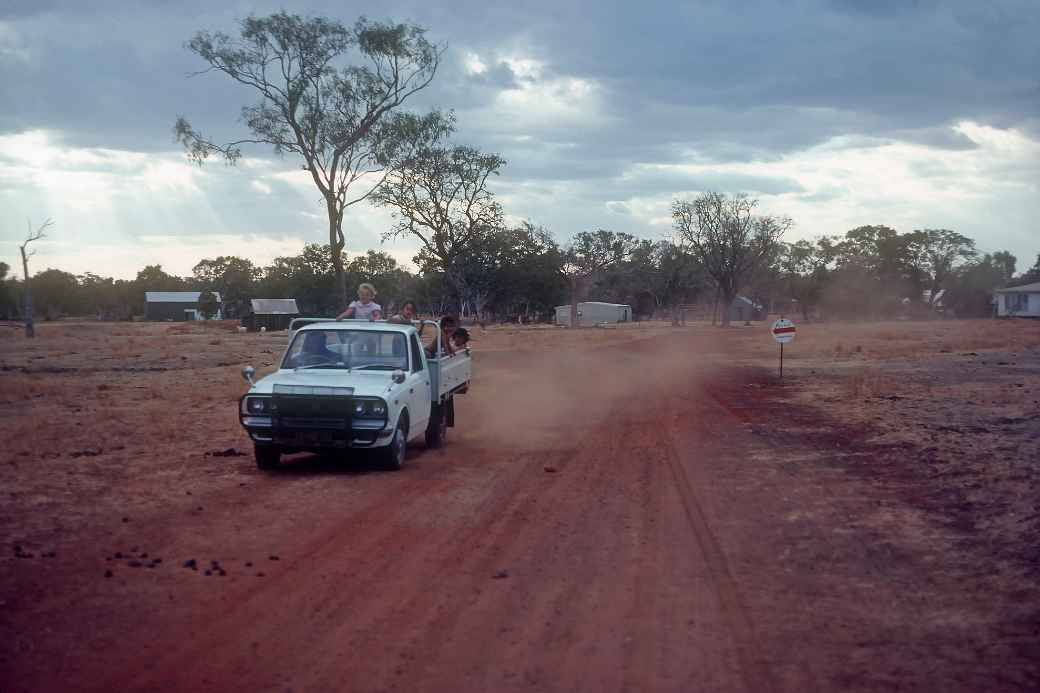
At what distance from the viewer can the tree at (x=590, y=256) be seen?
98750 millimetres

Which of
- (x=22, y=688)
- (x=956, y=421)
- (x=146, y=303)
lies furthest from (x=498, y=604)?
(x=146, y=303)

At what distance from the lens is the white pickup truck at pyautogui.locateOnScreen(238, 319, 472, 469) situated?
36.9 feet

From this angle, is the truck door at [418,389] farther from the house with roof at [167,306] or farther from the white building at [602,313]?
the house with roof at [167,306]

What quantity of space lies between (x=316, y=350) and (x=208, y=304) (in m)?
98.6

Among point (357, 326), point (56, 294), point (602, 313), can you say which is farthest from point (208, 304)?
point (357, 326)

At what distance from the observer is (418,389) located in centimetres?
1281

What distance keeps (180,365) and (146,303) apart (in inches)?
3642

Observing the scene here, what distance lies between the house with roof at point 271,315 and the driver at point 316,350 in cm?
6761

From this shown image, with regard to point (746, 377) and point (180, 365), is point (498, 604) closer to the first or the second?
point (746, 377)

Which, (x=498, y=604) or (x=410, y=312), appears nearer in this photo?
(x=498, y=604)

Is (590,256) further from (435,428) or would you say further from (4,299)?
(435,428)

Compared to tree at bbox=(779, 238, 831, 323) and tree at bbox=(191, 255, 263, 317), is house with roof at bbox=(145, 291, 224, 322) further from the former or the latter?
tree at bbox=(779, 238, 831, 323)

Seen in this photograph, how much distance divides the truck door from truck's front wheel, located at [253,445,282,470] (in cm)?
163

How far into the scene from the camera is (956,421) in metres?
15.7
